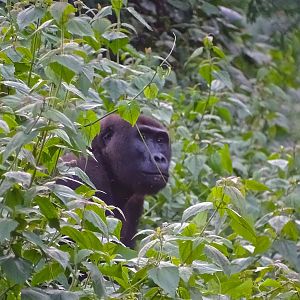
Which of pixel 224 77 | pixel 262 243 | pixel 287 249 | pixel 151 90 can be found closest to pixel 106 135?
pixel 224 77

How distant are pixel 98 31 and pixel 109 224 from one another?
4.43 feet

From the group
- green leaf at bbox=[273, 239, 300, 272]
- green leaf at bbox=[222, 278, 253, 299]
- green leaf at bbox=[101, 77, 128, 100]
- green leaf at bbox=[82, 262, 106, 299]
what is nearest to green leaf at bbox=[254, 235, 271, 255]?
green leaf at bbox=[273, 239, 300, 272]

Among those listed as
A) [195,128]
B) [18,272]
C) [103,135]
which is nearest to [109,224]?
[18,272]

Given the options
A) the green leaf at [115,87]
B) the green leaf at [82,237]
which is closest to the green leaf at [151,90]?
the green leaf at [115,87]

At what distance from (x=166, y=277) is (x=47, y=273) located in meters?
0.35

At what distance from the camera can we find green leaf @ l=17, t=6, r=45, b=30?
3.28m

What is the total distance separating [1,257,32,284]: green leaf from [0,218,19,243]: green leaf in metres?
0.09

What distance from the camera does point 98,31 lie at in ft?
14.9

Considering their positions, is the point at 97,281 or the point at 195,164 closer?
the point at 97,281

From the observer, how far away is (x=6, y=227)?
9.45 feet

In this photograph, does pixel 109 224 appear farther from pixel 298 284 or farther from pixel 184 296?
pixel 298 284

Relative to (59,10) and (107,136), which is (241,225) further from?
(107,136)

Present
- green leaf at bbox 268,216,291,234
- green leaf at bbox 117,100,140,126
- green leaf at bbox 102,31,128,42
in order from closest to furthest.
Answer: green leaf at bbox 117,100,140,126 → green leaf at bbox 268,216,291,234 → green leaf at bbox 102,31,128,42

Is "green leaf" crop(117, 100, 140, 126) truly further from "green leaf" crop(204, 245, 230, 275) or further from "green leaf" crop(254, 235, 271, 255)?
"green leaf" crop(254, 235, 271, 255)
